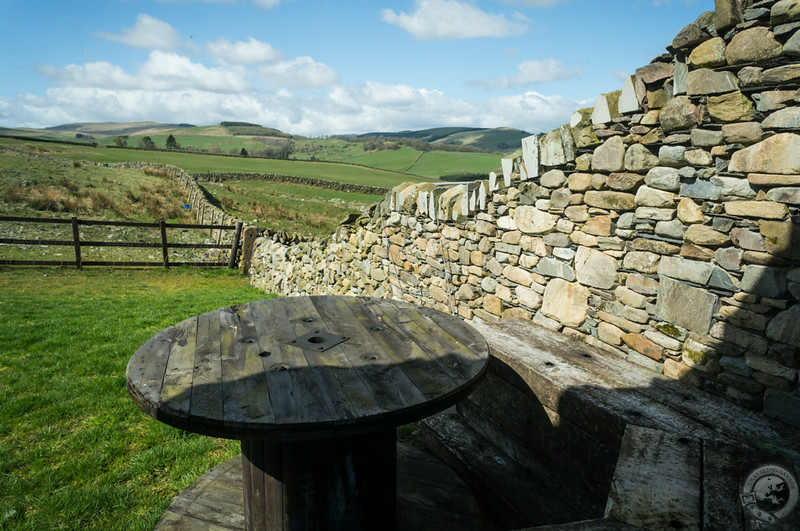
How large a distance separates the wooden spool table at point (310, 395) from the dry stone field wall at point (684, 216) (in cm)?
126

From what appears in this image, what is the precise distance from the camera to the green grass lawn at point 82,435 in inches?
108

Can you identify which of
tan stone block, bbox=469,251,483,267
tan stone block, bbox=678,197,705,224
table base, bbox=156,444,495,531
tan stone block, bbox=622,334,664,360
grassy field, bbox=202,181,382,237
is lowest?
table base, bbox=156,444,495,531

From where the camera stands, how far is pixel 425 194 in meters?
5.29

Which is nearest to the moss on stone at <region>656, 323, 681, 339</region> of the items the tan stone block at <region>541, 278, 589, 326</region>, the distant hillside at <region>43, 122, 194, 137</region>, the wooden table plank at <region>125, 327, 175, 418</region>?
the tan stone block at <region>541, 278, 589, 326</region>

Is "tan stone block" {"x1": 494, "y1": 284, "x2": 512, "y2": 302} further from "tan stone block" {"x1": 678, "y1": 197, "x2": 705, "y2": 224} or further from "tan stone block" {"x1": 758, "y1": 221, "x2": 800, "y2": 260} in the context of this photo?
"tan stone block" {"x1": 758, "y1": 221, "x2": 800, "y2": 260}

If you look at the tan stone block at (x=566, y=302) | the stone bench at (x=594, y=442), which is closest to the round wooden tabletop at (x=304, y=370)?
the stone bench at (x=594, y=442)

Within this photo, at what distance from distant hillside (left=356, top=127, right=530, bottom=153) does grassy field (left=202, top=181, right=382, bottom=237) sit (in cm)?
6895

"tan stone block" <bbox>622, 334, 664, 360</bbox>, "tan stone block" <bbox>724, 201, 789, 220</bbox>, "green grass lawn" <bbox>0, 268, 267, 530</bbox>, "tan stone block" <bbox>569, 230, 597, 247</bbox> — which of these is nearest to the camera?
"tan stone block" <bbox>724, 201, 789, 220</bbox>

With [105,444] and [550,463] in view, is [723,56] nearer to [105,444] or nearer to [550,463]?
[550,463]

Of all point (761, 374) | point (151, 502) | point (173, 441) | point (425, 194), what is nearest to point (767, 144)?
point (761, 374)

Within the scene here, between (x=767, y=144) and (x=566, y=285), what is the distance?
1563 millimetres

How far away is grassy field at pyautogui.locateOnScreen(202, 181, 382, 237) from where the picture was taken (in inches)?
635

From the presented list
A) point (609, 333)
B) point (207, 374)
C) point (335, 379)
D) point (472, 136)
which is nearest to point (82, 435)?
point (207, 374)

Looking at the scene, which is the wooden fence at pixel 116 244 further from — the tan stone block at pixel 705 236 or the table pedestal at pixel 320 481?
the tan stone block at pixel 705 236
